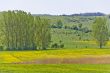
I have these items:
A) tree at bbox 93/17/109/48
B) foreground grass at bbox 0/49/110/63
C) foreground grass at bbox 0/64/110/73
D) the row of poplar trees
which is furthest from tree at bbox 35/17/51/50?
foreground grass at bbox 0/64/110/73

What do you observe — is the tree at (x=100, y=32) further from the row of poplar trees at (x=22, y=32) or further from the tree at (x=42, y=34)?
the row of poplar trees at (x=22, y=32)

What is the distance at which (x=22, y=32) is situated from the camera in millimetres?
122125

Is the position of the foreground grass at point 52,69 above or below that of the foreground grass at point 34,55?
above

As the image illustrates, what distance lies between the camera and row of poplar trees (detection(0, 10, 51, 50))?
120 meters

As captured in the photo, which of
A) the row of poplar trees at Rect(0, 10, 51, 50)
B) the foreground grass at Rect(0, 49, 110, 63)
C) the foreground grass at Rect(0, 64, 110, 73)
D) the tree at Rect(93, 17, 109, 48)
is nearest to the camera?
the foreground grass at Rect(0, 64, 110, 73)

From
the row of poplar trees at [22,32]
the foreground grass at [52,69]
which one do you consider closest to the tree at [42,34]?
the row of poplar trees at [22,32]

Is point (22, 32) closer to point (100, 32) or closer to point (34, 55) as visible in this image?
point (34, 55)

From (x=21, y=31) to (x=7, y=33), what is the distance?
539 centimetres

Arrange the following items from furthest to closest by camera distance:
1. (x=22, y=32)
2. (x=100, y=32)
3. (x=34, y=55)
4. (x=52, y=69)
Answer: (x=100, y=32), (x=22, y=32), (x=34, y=55), (x=52, y=69)

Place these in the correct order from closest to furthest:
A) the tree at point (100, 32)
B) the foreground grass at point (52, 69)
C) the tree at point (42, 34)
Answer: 1. the foreground grass at point (52, 69)
2. the tree at point (42, 34)
3. the tree at point (100, 32)

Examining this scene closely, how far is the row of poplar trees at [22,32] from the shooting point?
120 metres

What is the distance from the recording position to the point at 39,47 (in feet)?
410

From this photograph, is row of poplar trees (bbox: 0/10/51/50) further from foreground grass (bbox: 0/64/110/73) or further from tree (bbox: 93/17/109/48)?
foreground grass (bbox: 0/64/110/73)

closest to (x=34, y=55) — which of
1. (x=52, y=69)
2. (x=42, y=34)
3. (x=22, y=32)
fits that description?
(x=22, y=32)
